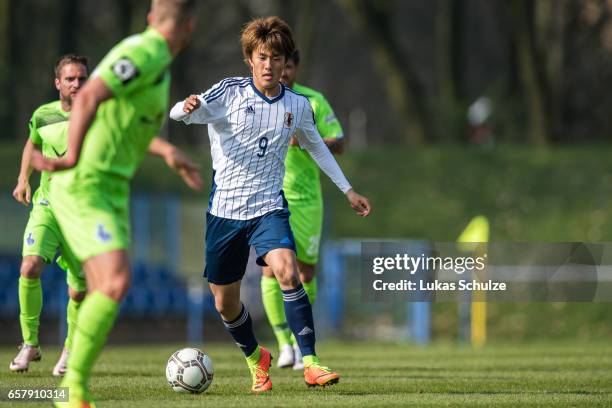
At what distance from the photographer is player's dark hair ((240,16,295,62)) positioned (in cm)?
884

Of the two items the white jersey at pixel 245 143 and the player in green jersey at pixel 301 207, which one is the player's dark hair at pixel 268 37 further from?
the player in green jersey at pixel 301 207

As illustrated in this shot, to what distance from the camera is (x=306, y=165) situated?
38.2 feet

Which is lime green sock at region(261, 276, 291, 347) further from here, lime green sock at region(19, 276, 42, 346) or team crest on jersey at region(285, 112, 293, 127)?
team crest on jersey at region(285, 112, 293, 127)

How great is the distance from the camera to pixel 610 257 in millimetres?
21812

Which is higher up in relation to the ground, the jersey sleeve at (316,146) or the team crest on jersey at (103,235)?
the jersey sleeve at (316,146)

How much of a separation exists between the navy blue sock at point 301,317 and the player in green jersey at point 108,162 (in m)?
2.03

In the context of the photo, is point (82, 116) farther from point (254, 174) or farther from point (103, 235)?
point (254, 174)

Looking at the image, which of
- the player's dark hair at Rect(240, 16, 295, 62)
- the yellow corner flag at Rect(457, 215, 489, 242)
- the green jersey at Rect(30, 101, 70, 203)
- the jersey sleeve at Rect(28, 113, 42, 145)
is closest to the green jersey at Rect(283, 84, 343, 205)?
the green jersey at Rect(30, 101, 70, 203)

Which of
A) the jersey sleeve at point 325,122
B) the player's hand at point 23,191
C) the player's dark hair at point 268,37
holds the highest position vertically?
the player's dark hair at point 268,37

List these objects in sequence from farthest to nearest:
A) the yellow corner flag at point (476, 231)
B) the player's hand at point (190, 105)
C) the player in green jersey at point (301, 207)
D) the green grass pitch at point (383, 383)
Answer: the yellow corner flag at point (476, 231)
the player in green jersey at point (301, 207)
the player's hand at point (190, 105)
the green grass pitch at point (383, 383)

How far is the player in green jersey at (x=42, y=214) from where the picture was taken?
1038 cm

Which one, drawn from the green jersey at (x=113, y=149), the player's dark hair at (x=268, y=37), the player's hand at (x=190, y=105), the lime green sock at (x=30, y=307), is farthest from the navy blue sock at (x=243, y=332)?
the green jersey at (x=113, y=149)

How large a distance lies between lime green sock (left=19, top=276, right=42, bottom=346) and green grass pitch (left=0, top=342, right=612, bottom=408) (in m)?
0.34

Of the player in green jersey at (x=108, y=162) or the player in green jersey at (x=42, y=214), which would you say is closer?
the player in green jersey at (x=108, y=162)
